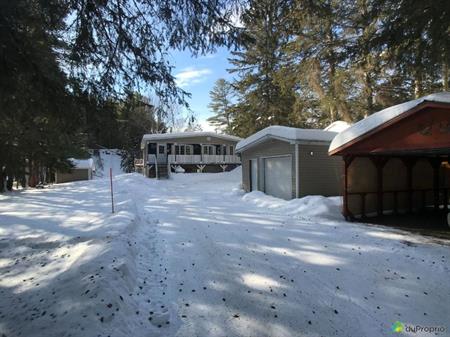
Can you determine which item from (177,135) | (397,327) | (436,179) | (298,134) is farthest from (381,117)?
(177,135)

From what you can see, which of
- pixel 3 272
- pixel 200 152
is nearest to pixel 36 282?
pixel 3 272

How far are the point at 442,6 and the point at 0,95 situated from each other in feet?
23.0

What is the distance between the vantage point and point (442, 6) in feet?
17.4

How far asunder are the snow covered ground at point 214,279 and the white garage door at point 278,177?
529 cm

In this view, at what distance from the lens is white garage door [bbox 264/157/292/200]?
580 inches

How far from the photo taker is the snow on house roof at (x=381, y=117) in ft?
26.7

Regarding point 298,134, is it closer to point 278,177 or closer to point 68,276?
point 278,177

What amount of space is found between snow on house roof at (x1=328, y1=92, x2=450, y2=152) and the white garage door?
3994 mm

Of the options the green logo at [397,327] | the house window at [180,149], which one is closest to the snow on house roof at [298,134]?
the green logo at [397,327]

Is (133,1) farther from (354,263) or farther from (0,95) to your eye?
(354,263)

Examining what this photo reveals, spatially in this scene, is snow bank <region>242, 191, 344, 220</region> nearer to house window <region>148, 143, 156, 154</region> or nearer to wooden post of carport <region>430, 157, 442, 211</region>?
wooden post of carport <region>430, 157, 442, 211</region>

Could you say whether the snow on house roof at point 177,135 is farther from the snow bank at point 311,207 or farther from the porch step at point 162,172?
the snow bank at point 311,207

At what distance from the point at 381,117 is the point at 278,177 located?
21.2ft

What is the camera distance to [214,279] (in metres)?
5.12
